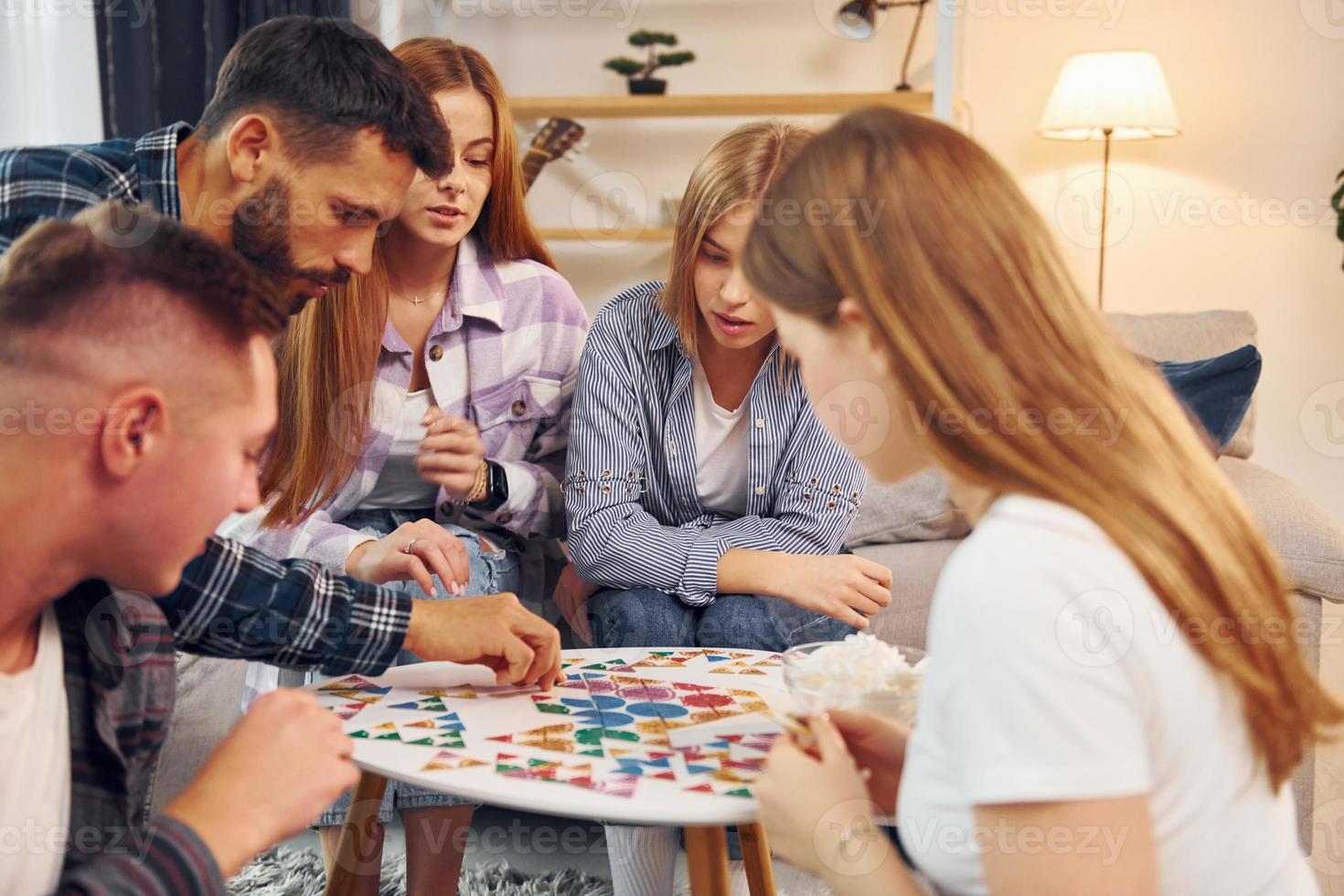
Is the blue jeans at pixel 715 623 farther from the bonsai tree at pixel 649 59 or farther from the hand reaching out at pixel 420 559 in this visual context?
the bonsai tree at pixel 649 59

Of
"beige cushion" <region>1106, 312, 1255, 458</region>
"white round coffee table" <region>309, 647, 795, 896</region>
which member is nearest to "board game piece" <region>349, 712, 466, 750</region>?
"white round coffee table" <region>309, 647, 795, 896</region>

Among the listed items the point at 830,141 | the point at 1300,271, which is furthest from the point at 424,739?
the point at 1300,271

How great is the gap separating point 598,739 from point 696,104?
2393 mm

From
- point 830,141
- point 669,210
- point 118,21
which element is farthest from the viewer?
point 669,210

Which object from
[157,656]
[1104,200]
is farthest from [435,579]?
[1104,200]

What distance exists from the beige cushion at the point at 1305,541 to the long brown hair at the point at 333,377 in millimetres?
1455

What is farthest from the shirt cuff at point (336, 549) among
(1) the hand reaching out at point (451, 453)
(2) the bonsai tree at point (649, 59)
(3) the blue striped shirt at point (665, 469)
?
(2) the bonsai tree at point (649, 59)

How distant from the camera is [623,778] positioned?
3.07 ft

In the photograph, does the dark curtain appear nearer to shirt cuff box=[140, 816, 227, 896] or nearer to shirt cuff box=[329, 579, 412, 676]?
shirt cuff box=[329, 579, 412, 676]

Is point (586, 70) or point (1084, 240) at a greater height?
point (586, 70)

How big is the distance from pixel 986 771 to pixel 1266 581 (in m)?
0.25

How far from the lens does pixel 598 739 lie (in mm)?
1030

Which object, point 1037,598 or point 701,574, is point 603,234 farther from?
point 1037,598

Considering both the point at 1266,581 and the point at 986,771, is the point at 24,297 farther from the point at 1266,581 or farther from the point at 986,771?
the point at 1266,581
